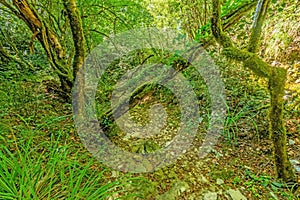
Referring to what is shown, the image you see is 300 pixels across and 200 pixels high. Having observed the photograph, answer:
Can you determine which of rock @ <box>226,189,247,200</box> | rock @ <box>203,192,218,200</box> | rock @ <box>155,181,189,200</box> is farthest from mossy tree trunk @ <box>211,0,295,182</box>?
rock @ <box>155,181,189,200</box>

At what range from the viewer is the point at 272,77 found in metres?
1.25

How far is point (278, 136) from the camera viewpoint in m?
1.32

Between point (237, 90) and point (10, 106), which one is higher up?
point (10, 106)

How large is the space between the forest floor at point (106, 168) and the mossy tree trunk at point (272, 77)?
0.57 ft

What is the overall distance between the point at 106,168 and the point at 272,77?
4.16 ft

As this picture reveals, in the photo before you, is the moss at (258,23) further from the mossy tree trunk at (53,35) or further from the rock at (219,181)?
the mossy tree trunk at (53,35)

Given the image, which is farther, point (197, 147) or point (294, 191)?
point (197, 147)

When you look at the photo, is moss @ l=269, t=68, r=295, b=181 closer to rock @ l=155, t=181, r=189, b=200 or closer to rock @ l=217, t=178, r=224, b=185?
rock @ l=217, t=178, r=224, b=185

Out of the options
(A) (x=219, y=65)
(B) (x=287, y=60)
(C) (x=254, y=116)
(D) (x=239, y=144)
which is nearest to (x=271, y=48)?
(B) (x=287, y=60)

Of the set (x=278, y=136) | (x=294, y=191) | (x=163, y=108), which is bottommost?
(x=294, y=191)

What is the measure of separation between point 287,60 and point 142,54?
6.93ft

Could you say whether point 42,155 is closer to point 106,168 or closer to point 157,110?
point 106,168

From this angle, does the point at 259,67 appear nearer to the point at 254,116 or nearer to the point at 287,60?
the point at 254,116

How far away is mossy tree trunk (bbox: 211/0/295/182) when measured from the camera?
1.25 meters
